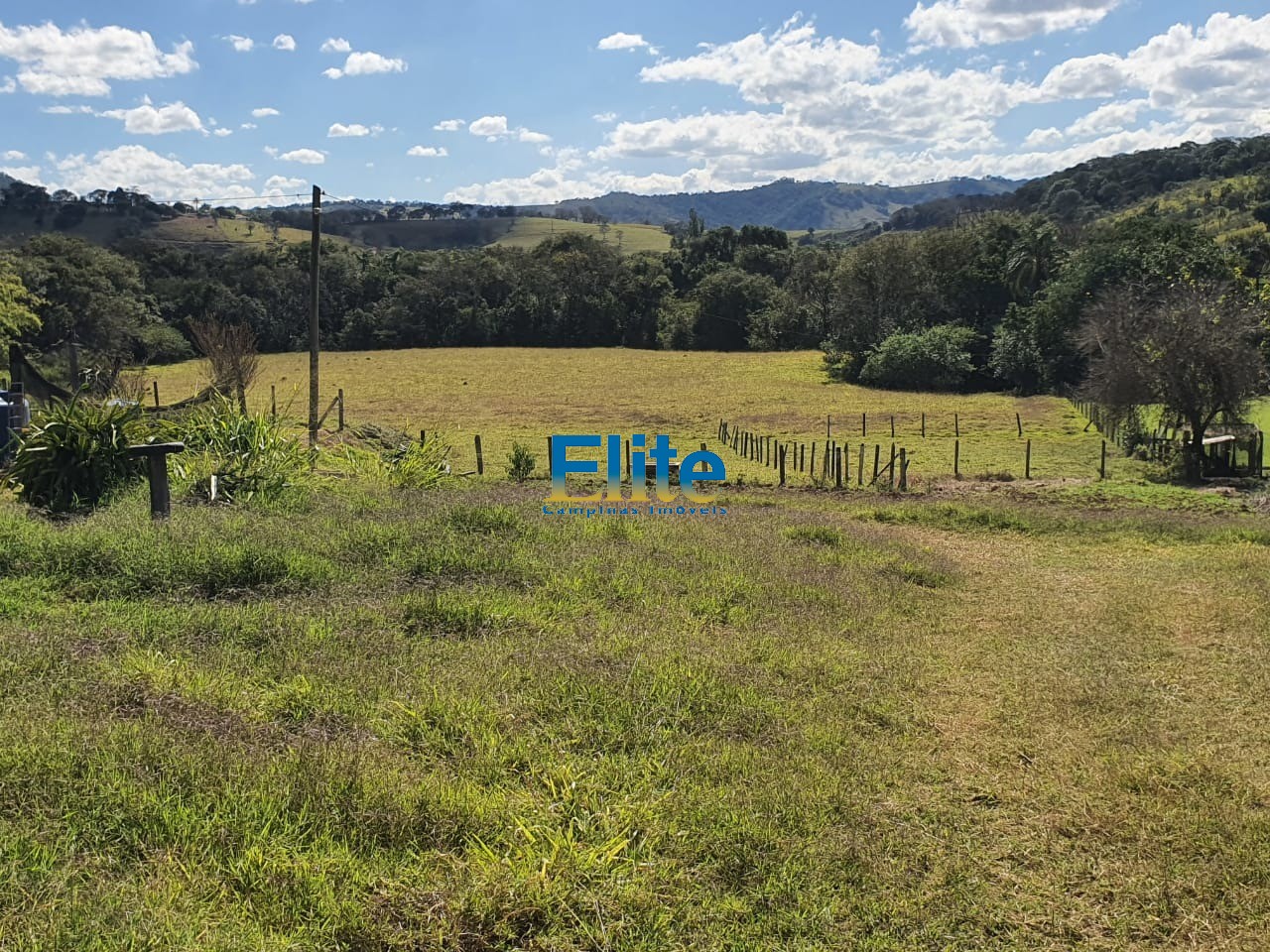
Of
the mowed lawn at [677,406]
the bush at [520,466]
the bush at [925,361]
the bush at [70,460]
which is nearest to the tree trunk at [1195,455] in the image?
the mowed lawn at [677,406]

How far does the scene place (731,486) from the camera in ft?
57.2

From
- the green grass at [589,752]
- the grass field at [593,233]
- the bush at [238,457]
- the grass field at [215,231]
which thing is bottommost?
the green grass at [589,752]

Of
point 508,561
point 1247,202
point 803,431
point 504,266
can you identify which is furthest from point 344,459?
point 1247,202

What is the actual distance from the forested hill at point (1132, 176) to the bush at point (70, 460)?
93.3 meters

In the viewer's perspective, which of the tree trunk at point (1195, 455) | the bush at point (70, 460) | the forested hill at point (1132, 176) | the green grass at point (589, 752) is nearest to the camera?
the green grass at point (589, 752)

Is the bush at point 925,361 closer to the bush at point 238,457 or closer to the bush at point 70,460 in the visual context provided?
the bush at point 238,457

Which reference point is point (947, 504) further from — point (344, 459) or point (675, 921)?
point (675, 921)

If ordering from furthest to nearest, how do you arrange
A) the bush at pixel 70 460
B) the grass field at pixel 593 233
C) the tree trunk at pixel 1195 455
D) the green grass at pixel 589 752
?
the grass field at pixel 593 233
the tree trunk at pixel 1195 455
the bush at pixel 70 460
the green grass at pixel 589 752

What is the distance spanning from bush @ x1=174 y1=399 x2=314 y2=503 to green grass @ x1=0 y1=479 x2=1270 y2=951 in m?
1.77

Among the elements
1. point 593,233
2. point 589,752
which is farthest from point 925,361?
point 593,233

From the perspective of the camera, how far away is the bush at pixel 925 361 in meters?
46.5

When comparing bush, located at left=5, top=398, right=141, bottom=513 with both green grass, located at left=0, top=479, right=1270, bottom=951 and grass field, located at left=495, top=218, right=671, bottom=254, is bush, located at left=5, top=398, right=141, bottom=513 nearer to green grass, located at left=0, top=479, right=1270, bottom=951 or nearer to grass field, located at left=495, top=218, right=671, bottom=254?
green grass, located at left=0, top=479, right=1270, bottom=951

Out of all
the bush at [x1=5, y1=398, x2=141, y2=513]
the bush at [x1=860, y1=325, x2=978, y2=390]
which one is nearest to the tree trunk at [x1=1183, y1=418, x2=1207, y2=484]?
the bush at [x1=5, y1=398, x2=141, y2=513]

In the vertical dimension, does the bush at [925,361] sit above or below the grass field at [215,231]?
below
